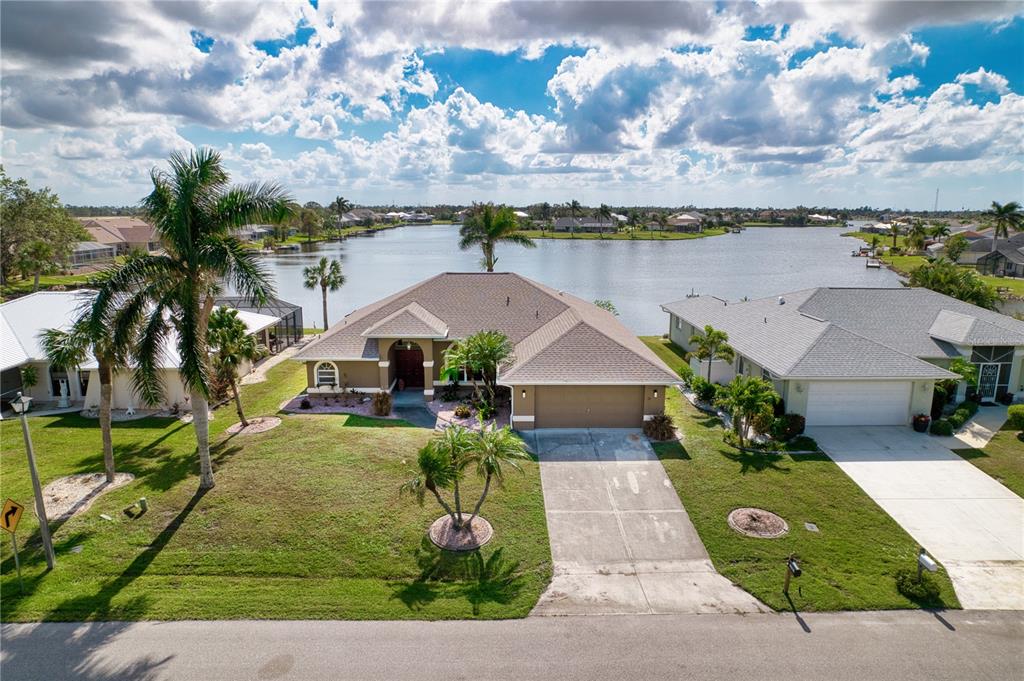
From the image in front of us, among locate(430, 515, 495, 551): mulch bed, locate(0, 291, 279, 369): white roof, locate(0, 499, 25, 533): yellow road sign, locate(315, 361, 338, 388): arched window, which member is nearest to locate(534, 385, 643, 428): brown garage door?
locate(430, 515, 495, 551): mulch bed

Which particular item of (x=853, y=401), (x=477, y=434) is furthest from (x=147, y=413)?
(x=853, y=401)

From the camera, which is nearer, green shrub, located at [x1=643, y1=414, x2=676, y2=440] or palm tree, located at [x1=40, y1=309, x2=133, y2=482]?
palm tree, located at [x1=40, y1=309, x2=133, y2=482]

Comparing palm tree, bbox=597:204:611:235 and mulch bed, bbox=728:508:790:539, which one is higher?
palm tree, bbox=597:204:611:235

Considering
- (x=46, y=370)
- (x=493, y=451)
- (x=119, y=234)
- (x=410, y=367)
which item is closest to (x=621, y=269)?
(x=410, y=367)

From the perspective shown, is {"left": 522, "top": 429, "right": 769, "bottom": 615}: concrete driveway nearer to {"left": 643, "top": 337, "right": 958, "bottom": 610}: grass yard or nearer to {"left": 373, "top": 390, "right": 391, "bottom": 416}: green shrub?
{"left": 643, "top": 337, "right": 958, "bottom": 610}: grass yard

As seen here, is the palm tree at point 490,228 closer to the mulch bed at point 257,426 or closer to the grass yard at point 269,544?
the mulch bed at point 257,426

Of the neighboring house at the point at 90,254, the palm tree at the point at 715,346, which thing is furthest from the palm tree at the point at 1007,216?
the neighboring house at the point at 90,254

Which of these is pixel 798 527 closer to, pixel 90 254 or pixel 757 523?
pixel 757 523

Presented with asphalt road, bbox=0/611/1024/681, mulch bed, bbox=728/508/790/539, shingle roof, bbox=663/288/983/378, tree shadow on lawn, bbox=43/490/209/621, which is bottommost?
asphalt road, bbox=0/611/1024/681
